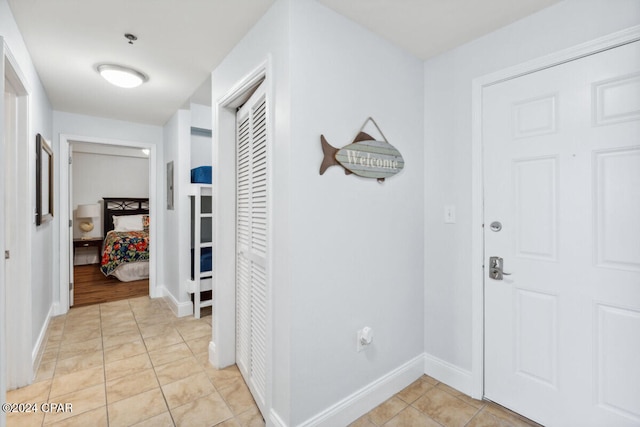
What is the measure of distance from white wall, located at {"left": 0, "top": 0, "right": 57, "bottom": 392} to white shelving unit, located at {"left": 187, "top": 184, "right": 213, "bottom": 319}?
1.24 meters

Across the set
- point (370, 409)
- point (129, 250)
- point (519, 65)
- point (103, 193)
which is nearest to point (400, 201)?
point (519, 65)

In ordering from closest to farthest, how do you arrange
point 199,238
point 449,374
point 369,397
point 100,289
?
point 369,397
point 449,374
point 199,238
point 100,289

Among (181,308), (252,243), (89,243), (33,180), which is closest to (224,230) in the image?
(252,243)

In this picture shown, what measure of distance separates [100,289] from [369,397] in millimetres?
4380

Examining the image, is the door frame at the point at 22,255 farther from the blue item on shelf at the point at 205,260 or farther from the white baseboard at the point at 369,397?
the white baseboard at the point at 369,397

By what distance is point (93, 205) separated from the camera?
20.4 feet

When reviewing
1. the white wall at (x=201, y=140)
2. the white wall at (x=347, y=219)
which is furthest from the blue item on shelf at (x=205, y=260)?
the white wall at (x=347, y=219)

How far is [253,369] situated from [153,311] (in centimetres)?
219

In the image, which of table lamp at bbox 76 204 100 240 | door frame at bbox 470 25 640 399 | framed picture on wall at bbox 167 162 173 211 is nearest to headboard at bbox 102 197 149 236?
table lamp at bbox 76 204 100 240

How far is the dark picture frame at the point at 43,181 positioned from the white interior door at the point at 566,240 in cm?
332

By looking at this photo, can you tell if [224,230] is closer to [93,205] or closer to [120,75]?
[120,75]

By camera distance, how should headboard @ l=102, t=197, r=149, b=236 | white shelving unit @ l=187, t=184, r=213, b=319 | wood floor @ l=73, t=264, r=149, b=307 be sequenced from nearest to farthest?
white shelving unit @ l=187, t=184, r=213, b=319 → wood floor @ l=73, t=264, r=149, b=307 → headboard @ l=102, t=197, r=149, b=236

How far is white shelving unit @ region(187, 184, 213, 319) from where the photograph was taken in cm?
329

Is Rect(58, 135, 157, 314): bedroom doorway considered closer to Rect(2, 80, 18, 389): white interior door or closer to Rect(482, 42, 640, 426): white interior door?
Rect(2, 80, 18, 389): white interior door
